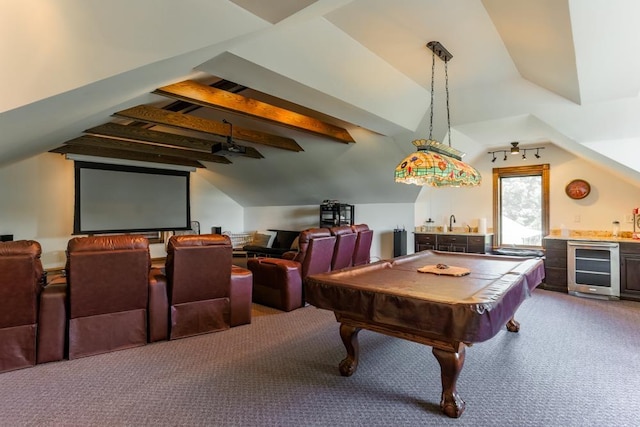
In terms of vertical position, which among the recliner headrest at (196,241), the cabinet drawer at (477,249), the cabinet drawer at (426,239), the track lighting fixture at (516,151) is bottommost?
the cabinet drawer at (477,249)

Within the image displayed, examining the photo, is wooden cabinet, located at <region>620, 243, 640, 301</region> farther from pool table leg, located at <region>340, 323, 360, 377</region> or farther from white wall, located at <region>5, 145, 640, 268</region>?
pool table leg, located at <region>340, 323, 360, 377</region>

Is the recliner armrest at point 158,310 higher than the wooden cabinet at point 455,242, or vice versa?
the wooden cabinet at point 455,242

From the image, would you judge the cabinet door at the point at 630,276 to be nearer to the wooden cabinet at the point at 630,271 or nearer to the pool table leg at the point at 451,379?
the wooden cabinet at the point at 630,271

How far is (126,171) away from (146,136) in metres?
2.25

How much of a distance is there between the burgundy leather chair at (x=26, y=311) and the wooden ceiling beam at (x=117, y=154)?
4751 millimetres

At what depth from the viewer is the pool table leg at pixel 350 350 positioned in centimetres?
266

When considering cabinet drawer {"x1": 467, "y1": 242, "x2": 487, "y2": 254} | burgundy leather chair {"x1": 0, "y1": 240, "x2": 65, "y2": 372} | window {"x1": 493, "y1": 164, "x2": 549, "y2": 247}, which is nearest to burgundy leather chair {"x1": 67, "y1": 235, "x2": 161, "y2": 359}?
burgundy leather chair {"x1": 0, "y1": 240, "x2": 65, "y2": 372}

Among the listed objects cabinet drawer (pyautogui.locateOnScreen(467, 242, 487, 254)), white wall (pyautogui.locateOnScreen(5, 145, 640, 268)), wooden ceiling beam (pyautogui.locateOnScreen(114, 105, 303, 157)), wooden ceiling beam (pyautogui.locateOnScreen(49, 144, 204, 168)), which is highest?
wooden ceiling beam (pyautogui.locateOnScreen(114, 105, 303, 157))

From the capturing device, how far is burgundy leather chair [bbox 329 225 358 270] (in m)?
4.94

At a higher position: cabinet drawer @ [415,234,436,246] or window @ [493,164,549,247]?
window @ [493,164,549,247]

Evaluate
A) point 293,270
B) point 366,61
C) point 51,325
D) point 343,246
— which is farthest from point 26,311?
point 366,61

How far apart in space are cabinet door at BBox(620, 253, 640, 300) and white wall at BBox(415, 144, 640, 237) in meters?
0.76

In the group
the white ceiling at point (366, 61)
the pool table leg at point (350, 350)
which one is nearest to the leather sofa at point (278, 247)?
the white ceiling at point (366, 61)

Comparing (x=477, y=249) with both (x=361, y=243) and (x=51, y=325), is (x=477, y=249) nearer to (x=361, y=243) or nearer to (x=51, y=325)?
(x=361, y=243)
